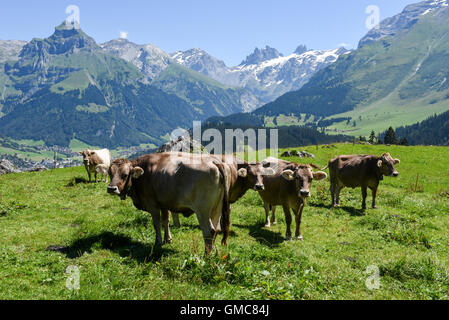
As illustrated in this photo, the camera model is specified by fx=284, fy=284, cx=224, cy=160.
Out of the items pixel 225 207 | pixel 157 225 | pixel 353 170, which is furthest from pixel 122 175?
pixel 353 170

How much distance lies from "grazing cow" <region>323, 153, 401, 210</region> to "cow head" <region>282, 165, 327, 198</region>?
26.3 feet

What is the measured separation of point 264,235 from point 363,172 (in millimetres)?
10512

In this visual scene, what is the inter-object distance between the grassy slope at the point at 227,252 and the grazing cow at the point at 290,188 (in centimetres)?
116

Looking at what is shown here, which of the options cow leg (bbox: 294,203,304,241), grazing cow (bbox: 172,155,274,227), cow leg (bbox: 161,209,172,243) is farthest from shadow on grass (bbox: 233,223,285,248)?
cow leg (bbox: 161,209,172,243)

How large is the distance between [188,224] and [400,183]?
2566 cm

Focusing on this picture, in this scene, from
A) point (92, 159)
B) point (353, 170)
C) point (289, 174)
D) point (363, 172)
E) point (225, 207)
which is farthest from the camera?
point (92, 159)

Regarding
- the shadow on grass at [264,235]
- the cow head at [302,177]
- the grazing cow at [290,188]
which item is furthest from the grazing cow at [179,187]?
the grazing cow at [290,188]

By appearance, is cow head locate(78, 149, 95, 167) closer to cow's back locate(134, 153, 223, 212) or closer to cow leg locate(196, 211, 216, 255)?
cow's back locate(134, 153, 223, 212)

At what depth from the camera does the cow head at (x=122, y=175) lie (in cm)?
1071

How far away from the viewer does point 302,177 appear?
41.4 feet

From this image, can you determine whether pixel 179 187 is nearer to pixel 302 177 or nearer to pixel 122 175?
pixel 122 175

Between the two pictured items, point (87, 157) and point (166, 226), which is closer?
point (166, 226)
